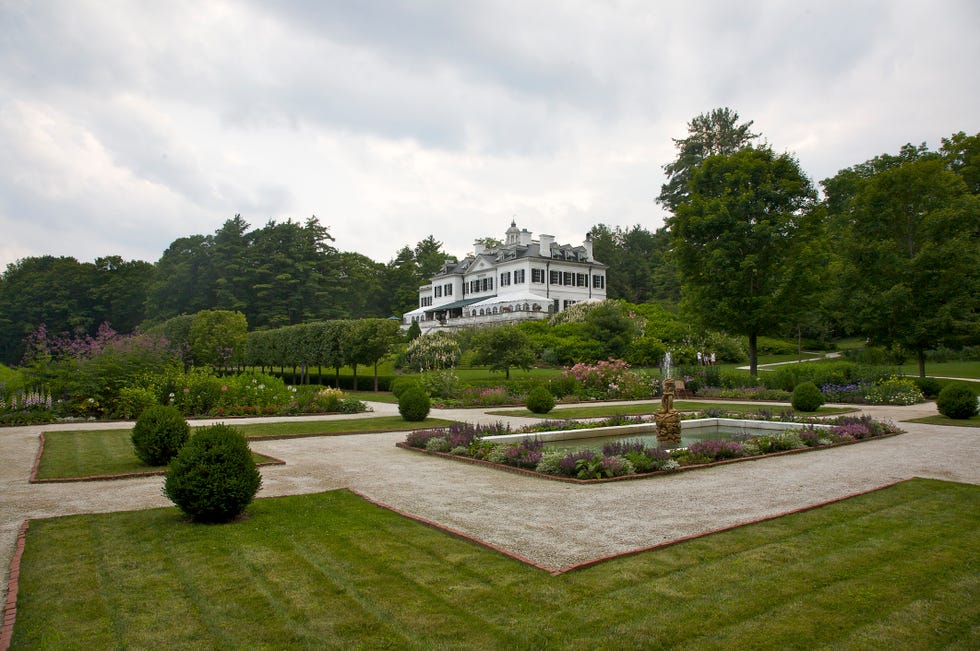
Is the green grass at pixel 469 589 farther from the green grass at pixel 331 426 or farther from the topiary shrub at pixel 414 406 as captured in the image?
the topiary shrub at pixel 414 406

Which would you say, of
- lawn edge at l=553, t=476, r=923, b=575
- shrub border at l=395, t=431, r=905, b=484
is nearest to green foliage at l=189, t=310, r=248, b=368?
shrub border at l=395, t=431, r=905, b=484

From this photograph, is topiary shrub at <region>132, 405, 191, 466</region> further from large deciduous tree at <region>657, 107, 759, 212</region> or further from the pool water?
large deciduous tree at <region>657, 107, 759, 212</region>

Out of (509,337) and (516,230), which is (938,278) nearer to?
(509,337)

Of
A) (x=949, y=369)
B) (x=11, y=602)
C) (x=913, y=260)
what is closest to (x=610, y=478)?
(x=11, y=602)

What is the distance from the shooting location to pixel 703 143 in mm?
59062

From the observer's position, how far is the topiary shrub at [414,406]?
1845cm

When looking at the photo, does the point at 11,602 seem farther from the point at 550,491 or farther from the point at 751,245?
the point at 751,245

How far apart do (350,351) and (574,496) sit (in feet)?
83.9

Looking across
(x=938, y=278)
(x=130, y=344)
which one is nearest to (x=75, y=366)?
(x=130, y=344)

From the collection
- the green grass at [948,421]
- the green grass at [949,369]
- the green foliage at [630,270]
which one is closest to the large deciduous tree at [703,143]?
the green foliage at [630,270]

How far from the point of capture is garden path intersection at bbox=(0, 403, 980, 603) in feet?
21.7

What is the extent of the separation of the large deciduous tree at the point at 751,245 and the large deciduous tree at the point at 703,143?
1114 inches

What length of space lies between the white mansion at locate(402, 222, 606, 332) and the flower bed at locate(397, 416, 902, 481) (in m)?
34.7

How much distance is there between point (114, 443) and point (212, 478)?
328 inches
